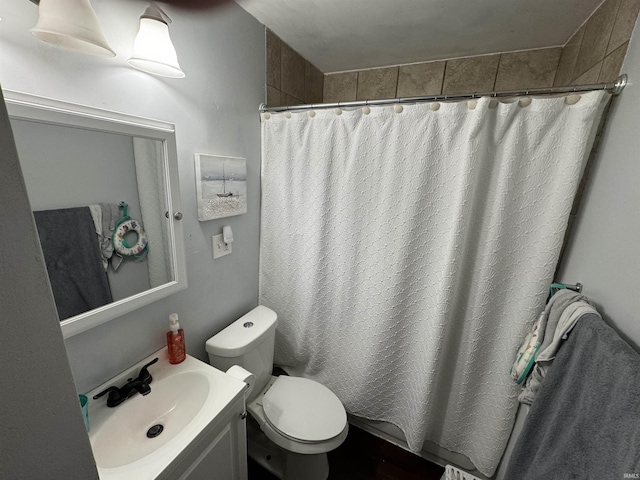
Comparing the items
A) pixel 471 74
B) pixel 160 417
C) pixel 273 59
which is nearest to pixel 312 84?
pixel 273 59

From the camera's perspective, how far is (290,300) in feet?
5.44

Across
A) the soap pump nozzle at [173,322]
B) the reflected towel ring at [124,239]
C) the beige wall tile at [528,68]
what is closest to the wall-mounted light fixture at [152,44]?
the reflected towel ring at [124,239]

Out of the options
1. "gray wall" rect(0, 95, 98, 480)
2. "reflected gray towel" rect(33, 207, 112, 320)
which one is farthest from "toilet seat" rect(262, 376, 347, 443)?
"gray wall" rect(0, 95, 98, 480)

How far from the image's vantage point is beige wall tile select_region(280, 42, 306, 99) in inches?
60.1

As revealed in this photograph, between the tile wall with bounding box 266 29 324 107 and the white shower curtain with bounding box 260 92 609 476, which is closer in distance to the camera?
the white shower curtain with bounding box 260 92 609 476

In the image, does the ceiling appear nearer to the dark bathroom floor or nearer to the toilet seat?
the toilet seat

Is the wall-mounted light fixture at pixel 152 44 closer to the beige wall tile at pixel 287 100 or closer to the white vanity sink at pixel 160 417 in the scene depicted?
the beige wall tile at pixel 287 100

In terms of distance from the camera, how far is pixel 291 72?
1599 millimetres

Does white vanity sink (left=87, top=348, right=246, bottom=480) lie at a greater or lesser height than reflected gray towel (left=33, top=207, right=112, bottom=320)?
lesser

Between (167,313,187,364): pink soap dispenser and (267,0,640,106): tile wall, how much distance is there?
3.99 feet

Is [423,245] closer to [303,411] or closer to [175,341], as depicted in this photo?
[303,411]

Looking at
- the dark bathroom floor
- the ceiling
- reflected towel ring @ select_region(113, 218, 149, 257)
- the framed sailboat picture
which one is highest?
the ceiling

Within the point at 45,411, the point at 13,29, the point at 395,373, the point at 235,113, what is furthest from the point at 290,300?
the point at 13,29

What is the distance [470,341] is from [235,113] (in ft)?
5.05
